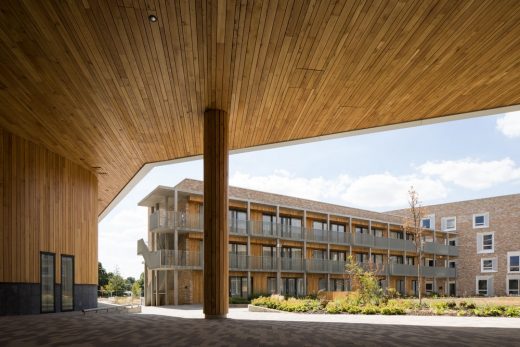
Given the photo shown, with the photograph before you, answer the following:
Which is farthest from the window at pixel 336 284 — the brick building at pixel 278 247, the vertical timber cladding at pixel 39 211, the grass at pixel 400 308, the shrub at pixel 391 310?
the vertical timber cladding at pixel 39 211

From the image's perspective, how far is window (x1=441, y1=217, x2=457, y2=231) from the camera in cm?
4432

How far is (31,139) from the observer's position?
46.8 feet

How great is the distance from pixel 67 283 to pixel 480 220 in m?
34.9

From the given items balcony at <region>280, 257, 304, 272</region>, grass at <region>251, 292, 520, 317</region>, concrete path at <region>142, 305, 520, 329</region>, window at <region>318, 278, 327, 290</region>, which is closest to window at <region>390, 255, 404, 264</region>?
window at <region>318, 278, 327, 290</region>

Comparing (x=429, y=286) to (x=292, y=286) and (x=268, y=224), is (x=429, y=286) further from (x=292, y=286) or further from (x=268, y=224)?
(x=268, y=224)

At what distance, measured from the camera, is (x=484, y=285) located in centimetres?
4125

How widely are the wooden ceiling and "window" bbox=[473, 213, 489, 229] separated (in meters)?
32.0

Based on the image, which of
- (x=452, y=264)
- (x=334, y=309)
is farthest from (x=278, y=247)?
(x=452, y=264)

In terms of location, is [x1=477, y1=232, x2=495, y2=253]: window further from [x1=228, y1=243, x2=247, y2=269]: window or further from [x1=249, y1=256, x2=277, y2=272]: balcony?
[x1=228, y1=243, x2=247, y2=269]: window

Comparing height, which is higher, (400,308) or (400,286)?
(400,308)

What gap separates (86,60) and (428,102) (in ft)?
24.8

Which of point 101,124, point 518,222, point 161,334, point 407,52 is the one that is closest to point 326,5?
point 407,52

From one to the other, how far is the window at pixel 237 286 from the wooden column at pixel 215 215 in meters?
18.6

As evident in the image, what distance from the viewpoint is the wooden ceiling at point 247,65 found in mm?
7547
